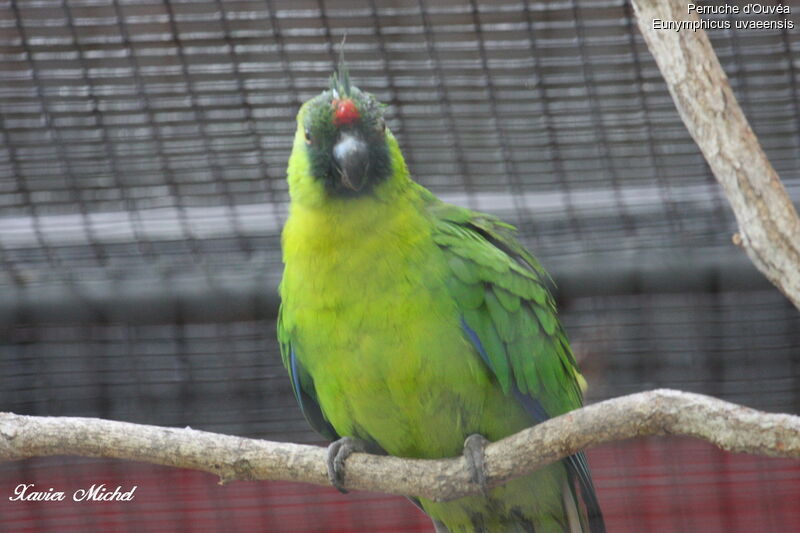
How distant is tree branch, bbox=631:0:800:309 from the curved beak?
0.66 meters

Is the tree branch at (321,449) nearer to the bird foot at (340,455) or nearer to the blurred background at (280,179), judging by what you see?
the bird foot at (340,455)

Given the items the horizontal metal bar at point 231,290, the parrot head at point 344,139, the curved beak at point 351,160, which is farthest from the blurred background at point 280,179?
the curved beak at point 351,160

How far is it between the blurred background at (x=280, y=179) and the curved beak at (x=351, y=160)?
2.51 ft

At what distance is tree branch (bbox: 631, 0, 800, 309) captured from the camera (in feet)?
→ 5.61

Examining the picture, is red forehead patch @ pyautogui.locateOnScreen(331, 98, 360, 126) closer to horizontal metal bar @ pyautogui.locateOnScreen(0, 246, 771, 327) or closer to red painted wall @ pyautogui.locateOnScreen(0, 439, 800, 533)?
horizontal metal bar @ pyautogui.locateOnScreen(0, 246, 771, 327)

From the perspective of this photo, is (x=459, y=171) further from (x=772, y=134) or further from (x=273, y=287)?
(x=772, y=134)

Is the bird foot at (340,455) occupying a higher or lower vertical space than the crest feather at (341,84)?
lower

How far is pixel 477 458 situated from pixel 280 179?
133 centimetres

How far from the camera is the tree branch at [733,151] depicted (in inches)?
67.4

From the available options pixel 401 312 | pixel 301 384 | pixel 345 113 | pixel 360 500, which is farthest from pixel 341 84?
pixel 360 500

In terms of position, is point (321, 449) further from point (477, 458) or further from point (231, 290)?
point (231, 290)

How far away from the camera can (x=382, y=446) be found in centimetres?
207
